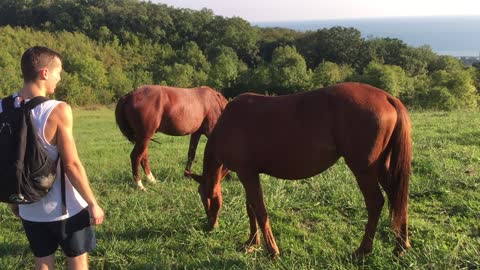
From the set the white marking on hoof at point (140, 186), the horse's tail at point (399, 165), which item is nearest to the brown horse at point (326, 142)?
the horse's tail at point (399, 165)

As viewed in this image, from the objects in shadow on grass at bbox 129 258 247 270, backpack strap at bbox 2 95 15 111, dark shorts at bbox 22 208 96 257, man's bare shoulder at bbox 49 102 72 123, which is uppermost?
backpack strap at bbox 2 95 15 111

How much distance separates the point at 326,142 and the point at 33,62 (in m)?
2.33

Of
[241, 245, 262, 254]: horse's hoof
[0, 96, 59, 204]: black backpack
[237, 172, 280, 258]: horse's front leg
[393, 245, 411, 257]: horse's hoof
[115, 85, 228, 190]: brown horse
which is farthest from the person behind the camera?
[115, 85, 228, 190]: brown horse

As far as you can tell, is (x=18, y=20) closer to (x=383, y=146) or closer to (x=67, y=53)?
(x=67, y=53)

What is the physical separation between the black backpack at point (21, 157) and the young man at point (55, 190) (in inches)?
2.3

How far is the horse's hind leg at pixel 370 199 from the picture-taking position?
3.56 m

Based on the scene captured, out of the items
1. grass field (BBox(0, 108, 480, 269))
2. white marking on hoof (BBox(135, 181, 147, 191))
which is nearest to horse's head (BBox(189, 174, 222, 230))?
grass field (BBox(0, 108, 480, 269))

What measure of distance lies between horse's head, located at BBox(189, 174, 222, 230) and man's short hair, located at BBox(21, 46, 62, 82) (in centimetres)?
204

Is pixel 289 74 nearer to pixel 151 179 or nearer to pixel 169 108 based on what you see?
pixel 169 108

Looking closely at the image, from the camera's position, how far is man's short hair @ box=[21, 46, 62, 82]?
2.71m

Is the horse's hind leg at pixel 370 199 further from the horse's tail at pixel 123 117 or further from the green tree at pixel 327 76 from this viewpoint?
the green tree at pixel 327 76

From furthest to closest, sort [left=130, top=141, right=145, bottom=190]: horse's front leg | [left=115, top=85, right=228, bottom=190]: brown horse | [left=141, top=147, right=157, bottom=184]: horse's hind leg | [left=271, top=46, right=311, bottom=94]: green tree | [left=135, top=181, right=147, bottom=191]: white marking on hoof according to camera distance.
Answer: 1. [left=271, top=46, right=311, bottom=94]: green tree
2. [left=115, top=85, right=228, bottom=190]: brown horse
3. [left=141, top=147, right=157, bottom=184]: horse's hind leg
4. [left=130, top=141, right=145, bottom=190]: horse's front leg
5. [left=135, top=181, right=147, bottom=191]: white marking on hoof

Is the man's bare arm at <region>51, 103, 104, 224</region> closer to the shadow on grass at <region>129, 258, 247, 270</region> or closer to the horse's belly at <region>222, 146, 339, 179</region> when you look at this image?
the shadow on grass at <region>129, 258, 247, 270</region>

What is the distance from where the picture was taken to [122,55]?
2504 inches
